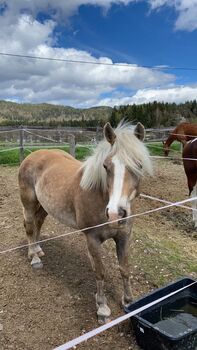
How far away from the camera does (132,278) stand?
151 inches

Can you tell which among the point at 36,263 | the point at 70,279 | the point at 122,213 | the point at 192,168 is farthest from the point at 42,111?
the point at 122,213

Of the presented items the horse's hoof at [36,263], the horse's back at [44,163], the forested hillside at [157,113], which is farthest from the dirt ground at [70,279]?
the forested hillside at [157,113]

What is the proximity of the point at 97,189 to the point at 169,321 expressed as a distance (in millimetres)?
1282

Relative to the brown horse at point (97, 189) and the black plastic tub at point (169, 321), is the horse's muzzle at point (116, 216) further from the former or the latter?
the black plastic tub at point (169, 321)

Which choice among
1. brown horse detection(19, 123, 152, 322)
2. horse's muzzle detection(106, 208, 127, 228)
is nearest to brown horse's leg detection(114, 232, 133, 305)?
brown horse detection(19, 123, 152, 322)

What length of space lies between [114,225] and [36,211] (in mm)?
2208

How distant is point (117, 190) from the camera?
96.4 inches

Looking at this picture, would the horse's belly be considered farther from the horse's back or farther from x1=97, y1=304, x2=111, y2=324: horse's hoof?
x1=97, y1=304, x2=111, y2=324: horse's hoof

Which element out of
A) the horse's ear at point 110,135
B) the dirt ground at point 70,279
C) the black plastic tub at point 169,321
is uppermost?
the horse's ear at point 110,135

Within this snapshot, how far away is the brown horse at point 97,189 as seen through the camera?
2.53m

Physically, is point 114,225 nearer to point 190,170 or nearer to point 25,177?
point 25,177

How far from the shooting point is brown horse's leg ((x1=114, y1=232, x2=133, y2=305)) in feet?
10.3

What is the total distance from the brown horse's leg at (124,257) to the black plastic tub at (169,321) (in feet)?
0.99

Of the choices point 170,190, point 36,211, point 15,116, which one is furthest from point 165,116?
point 15,116
